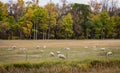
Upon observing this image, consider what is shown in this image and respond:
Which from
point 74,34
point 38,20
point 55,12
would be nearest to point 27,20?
point 38,20

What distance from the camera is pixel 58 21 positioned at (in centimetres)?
7981

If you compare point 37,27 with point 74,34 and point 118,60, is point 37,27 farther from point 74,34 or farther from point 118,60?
point 118,60

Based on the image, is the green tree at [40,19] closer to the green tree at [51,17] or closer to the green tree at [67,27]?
the green tree at [51,17]

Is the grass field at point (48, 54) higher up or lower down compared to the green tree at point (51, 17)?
lower down

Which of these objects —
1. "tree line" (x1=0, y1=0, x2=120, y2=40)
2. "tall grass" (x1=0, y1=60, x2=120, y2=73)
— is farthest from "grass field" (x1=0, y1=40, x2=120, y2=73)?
"tree line" (x1=0, y1=0, x2=120, y2=40)

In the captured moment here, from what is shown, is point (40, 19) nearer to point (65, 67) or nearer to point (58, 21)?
point (58, 21)

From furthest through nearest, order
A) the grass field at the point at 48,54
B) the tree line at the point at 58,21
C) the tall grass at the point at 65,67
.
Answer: the tree line at the point at 58,21
the grass field at the point at 48,54
the tall grass at the point at 65,67

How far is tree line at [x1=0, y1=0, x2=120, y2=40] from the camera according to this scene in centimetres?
7431

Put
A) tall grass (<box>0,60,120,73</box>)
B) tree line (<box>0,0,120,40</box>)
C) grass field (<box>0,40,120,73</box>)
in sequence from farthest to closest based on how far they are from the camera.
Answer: tree line (<box>0,0,120,40</box>), grass field (<box>0,40,120,73</box>), tall grass (<box>0,60,120,73</box>)

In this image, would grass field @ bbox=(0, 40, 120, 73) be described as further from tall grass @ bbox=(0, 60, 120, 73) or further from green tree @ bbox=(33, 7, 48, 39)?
green tree @ bbox=(33, 7, 48, 39)

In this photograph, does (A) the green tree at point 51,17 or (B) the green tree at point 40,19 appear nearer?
(B) the green tree at point 40,19

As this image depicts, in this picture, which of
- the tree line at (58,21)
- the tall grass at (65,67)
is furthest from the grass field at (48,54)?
the tree line at (58,21)

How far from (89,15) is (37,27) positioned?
15972 mm

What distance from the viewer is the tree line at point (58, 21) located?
244ft
